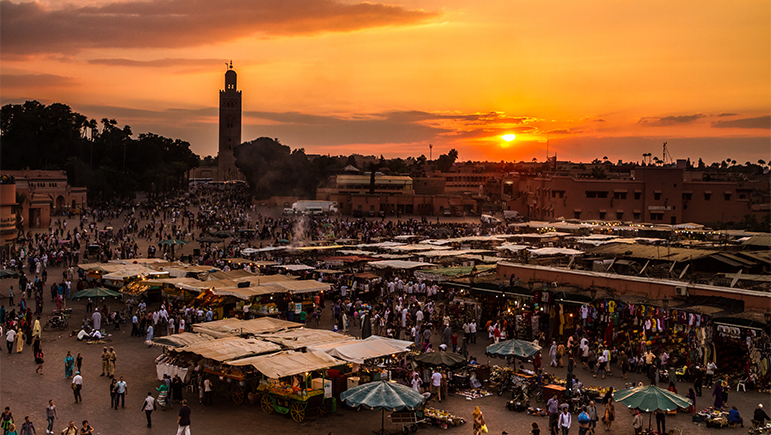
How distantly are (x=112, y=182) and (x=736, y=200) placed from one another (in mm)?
72016

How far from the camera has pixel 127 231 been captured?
177 feet

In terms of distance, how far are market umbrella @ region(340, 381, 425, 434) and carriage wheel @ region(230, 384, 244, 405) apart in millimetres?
3355

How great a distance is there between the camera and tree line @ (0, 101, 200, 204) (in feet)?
281

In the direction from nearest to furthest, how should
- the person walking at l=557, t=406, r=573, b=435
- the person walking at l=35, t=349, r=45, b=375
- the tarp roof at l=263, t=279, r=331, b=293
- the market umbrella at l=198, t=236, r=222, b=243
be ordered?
the person walking at l=557, t=406, r=573, b=435 → the person walking at l=35, t=349, r=45, b=375 → the tarp roof at l=263, t=279, r=331, b=293 → the market umbrella at l=198, t=236, r=222, b=243

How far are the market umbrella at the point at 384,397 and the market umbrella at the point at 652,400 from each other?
456 cm

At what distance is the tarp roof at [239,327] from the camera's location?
19984 mm

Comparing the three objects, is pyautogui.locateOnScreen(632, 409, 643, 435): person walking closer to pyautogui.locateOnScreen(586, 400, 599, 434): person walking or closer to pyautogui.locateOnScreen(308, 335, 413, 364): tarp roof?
pyautogui.locateOnScreen(586, 400, 599, 434): person walking

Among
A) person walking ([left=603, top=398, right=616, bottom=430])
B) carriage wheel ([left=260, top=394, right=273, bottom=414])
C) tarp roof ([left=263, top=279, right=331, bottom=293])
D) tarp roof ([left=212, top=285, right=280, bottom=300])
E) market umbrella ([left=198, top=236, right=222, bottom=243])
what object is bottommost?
carriage wheel ([left=260, top=394, right=273, bottom=414])

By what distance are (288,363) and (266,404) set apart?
4.66 ft

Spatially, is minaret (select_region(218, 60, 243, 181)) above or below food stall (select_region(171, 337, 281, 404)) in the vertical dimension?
above

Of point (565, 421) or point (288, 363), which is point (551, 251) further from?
point (288, 363)

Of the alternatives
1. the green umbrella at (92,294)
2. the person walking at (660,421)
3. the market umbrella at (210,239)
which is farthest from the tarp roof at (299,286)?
the market umbrella at (210,239)

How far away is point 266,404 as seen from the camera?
16.9 meters

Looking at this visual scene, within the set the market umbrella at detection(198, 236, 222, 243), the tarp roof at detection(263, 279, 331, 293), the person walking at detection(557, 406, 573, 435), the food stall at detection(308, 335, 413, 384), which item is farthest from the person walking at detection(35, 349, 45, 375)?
the market umbrella at detection(198, 236, 222, 243)
